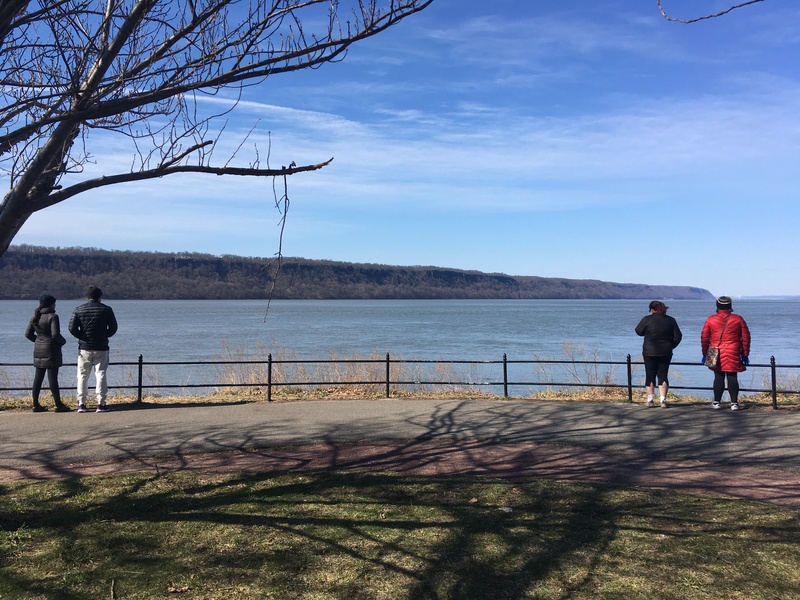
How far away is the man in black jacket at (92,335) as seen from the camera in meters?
11.0

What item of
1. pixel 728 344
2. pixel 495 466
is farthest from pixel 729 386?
pixel 495 466

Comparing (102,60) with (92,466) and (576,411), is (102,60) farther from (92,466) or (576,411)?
(576,411)

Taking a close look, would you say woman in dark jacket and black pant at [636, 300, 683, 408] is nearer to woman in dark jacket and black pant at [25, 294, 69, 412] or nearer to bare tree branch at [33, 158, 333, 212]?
bare tree branch at [33, 158, 333, 212]

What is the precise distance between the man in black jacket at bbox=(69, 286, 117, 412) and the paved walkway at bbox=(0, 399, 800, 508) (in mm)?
541

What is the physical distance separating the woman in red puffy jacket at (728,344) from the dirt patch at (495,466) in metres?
4.00

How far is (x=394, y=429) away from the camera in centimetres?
1006

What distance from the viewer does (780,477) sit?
293 inches

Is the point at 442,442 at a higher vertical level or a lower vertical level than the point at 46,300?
lower

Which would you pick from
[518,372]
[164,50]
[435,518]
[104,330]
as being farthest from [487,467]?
[518,372]

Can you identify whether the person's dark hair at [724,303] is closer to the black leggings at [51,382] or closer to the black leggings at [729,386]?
the black leggings at [729,386]

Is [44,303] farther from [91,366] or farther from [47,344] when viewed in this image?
[91,366]

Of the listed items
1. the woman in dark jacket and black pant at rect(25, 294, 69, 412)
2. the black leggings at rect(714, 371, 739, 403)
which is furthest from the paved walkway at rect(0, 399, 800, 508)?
the woman in dark jacket and black pant at rect(25, 294, 69, 412)

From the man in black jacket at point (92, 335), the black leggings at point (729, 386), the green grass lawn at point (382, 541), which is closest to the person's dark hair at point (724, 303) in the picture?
the black leggings at point (729, 386)

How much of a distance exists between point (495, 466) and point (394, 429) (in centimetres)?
247
